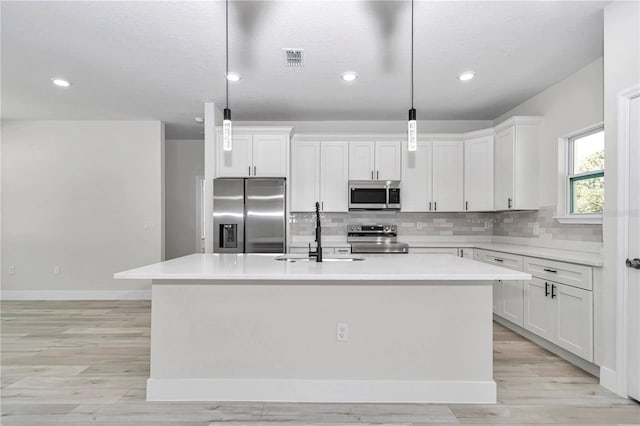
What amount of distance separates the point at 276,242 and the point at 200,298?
1962 mm

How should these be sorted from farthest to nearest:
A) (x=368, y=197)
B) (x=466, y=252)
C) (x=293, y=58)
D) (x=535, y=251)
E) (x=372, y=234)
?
(x=372, y=234)
(x=368, y=197)
(x=466, y=252)
(x=535, y=251)
(x=293, y=58)

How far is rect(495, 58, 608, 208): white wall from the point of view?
10.1 feet

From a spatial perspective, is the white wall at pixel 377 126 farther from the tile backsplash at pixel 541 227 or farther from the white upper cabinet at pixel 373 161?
the tile backsplash at pixel 541 227

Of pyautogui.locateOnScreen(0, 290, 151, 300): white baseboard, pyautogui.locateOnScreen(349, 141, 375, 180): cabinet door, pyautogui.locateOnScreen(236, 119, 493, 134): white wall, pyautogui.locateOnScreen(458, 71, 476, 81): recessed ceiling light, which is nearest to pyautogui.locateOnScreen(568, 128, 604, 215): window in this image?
pyautogui.locateOnScreen(458, 71, 476, 81): recessed ceiling light

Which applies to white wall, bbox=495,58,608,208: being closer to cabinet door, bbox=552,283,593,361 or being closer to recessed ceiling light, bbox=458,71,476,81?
recessed ceiling light, bbox=458,71,476,81

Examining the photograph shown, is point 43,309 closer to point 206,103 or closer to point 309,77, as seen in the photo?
point 206,103

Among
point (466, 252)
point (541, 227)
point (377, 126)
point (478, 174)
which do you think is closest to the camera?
point (541, 227)

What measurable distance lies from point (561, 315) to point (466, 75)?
7.64 ft

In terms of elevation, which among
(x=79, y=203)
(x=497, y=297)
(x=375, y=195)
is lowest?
(x=497, y=297)

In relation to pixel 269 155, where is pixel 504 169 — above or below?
below

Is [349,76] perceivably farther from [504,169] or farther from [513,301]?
[513,301]

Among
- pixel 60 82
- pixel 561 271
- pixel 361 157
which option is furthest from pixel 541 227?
pixel 60 82

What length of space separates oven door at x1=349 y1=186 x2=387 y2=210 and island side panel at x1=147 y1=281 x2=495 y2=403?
8.07 feet

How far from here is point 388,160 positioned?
468 cm
